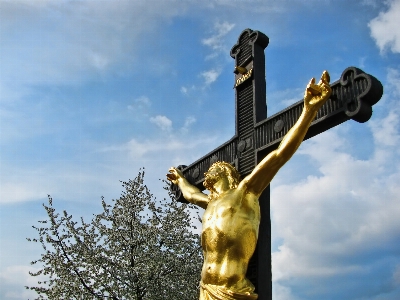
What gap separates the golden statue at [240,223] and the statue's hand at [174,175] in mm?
1612

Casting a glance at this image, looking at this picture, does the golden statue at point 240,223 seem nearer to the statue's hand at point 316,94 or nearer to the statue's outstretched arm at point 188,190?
the statue's hand at point 316,94

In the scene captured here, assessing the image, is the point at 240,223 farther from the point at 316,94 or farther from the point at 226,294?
the point at 316,94

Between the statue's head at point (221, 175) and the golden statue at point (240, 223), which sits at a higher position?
the statue's head at point (221, 175)

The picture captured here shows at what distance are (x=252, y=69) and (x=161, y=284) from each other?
9600 millimetres

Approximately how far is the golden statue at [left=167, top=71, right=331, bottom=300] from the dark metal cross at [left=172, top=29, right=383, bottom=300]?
25 cm

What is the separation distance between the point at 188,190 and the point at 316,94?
2.29 meters

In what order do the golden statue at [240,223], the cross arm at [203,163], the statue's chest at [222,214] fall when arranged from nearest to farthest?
the golden statue at [240,223] < the statue's chest at [222,214] < the cross arm at [203,163]

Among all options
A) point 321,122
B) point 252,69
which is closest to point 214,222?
point 321,122

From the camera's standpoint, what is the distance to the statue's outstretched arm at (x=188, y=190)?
242 inches

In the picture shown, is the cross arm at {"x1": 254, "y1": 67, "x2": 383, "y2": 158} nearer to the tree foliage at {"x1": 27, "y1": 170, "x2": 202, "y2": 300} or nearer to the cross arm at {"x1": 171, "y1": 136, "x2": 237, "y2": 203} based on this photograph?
the cross arm at {"x1": 171, "y1": 136, "x2": 237, "y2": 203}

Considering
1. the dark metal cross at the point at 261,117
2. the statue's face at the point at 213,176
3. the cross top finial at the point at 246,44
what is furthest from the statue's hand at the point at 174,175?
the cross top finial at the point at 246,44

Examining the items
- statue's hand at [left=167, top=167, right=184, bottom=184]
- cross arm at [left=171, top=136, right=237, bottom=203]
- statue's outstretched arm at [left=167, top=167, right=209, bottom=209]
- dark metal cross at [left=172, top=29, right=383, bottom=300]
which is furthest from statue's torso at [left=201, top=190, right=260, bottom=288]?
statue's hand at [left=167, top=167, right=184, bottom=184]

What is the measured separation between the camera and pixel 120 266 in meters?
14.7

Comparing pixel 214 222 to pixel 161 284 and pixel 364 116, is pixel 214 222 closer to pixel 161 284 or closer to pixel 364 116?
pixel 364 116
